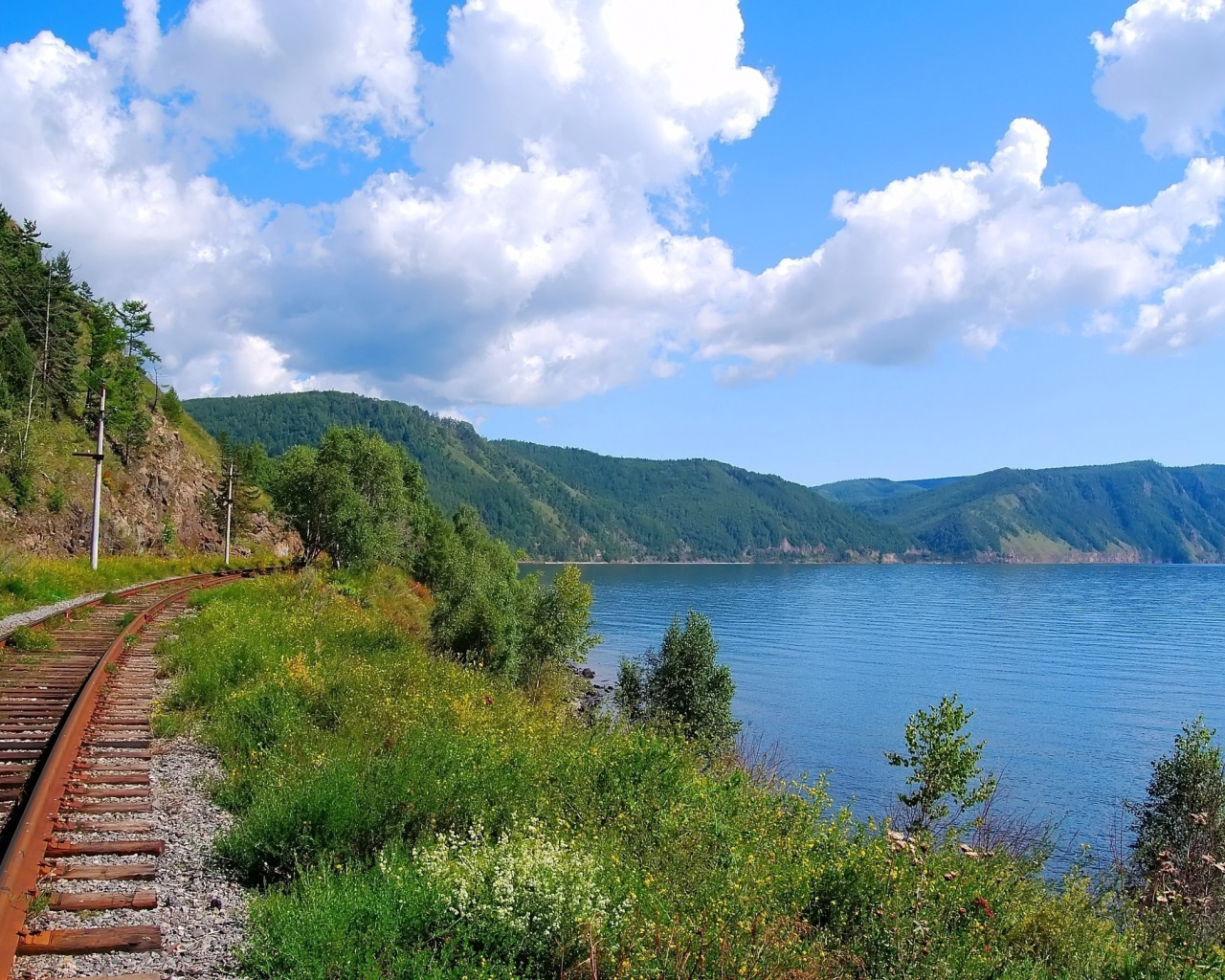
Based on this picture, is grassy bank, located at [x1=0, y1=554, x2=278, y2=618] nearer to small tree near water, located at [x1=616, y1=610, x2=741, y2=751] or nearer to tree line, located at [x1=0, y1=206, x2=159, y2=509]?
tree line, located at [x1=0, y1=206, x2=159, y2=509]

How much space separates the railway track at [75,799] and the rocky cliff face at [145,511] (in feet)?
101

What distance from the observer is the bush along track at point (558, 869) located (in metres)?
5.54

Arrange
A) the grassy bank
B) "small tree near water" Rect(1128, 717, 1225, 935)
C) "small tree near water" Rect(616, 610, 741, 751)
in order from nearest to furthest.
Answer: the grassy bank → "small tree near water" Rect(1128, 717, 1225, 935) → "small tree near water" Rect(616, 610, 741, 751)

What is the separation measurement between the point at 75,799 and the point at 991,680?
6892cm

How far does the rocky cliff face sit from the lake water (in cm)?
3857

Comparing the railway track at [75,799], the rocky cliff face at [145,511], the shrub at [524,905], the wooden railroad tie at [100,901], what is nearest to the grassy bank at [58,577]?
the rocky cliff face at [145,511]

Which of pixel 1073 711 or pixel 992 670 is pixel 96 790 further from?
pixel 992 670

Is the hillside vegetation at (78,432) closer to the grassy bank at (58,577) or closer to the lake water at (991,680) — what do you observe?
the grassy bank at (58,577)

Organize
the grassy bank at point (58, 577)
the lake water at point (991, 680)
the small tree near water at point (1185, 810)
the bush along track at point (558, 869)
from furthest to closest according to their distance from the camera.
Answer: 1. the lake water at point (991, 680)
2. the small tree near water at point (1185, 810)
3. the grassy bank at point (58, 577)
4. the bush along track at point (558, 869)

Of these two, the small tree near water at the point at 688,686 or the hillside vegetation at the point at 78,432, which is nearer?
the small tree near water at the point at 688,686

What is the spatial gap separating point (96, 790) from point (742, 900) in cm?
620

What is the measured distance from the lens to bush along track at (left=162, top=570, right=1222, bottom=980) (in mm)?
5543

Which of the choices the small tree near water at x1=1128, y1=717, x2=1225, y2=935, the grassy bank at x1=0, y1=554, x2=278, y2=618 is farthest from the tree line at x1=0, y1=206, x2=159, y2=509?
the small tree near water at x1=1128, y1=717, x2=1225, y2=935

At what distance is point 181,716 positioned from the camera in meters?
11.2
